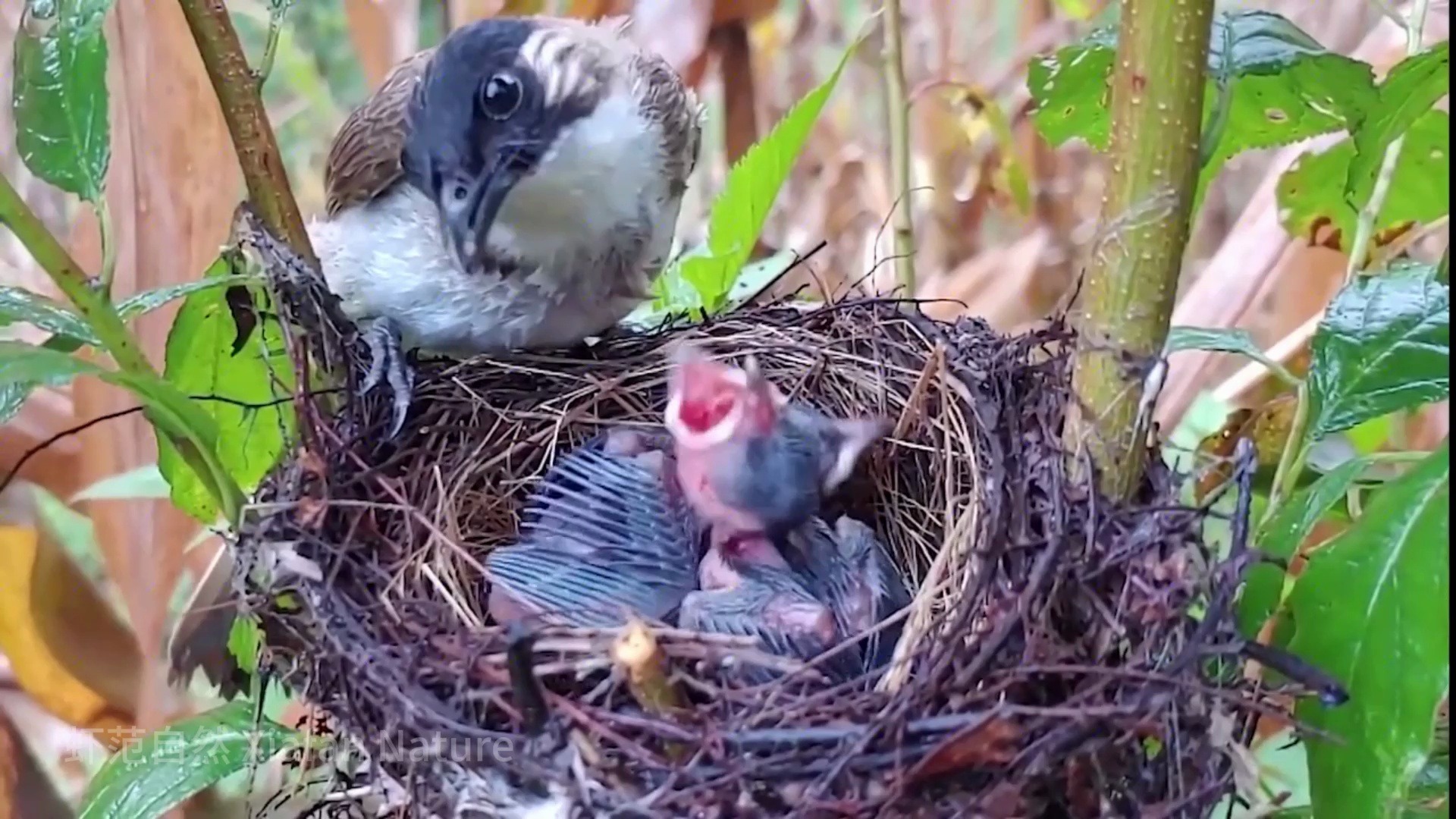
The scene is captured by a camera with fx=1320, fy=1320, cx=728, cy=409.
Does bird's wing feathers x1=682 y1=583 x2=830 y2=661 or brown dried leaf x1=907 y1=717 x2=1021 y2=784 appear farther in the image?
bird's wing feathers x1=682 y1=583 x2=830 y2=661

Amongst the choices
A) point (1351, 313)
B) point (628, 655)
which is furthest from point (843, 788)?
point (1351, 313)

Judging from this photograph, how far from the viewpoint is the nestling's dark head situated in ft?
3.08

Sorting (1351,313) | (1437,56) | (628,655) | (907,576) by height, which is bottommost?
(907,576)

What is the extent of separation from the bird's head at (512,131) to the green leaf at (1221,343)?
0.47 metres

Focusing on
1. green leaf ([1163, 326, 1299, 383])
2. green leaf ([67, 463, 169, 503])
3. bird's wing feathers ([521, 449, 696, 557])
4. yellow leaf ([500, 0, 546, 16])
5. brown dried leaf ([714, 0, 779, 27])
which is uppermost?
yellow leaf ([500, 0, 546, 16])

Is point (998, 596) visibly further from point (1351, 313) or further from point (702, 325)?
point (702, 325)

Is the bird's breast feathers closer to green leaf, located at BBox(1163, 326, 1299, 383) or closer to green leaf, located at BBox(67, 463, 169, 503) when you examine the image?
green leaf, located at BBox(67, 463, 169, 503)

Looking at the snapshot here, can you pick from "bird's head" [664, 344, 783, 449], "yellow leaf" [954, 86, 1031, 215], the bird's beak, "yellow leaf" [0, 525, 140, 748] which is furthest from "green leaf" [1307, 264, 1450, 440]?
"yellow leaf" [0, 525, 140, 748]

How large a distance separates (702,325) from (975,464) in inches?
13.3

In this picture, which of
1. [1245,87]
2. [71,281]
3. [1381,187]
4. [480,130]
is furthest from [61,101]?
[1381,187]

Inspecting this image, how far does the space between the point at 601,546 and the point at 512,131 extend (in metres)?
0.31

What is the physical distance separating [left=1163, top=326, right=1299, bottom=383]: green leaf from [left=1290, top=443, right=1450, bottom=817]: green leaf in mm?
288

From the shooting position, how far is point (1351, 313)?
0.73 m

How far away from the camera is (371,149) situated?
1130 millimetres
